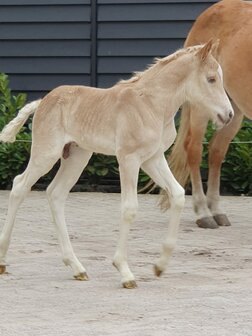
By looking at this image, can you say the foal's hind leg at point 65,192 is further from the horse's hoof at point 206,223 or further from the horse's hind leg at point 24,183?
the horse's hoof at point 206,223

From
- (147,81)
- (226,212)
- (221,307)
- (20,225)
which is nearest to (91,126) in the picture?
(147,81)

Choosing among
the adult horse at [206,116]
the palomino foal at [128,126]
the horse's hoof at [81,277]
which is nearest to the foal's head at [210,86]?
the palomino foal at [128,126]

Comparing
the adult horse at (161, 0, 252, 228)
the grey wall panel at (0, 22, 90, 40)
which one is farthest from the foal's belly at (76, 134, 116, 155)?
the grey wall panel at (0, 22, 90, 40)

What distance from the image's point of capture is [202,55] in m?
6.55

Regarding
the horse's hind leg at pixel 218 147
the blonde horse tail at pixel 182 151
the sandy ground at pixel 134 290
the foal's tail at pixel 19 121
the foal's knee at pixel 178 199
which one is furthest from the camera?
the horse's hind leg at pixel 218 147

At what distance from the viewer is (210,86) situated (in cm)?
658

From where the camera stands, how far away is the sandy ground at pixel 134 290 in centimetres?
556

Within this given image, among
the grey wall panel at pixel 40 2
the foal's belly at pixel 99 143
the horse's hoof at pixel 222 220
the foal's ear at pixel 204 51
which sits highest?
the foal's ear at pixel 204 51

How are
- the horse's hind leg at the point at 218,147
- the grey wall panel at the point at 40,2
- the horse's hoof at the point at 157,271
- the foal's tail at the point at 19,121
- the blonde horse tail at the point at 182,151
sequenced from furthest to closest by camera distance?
1. the grey wall panel at the point at 40,2
2. the horse's hind leg at the point at 218,147
3. the blonde horse tail at the point at 182,151
4. the foal's tail at the point at 19,121
5. the horse's hoof at the point at 157,271

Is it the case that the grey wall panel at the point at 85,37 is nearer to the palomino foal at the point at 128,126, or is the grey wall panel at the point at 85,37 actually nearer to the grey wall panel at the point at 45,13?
the grey wall panel at the point at 45,13

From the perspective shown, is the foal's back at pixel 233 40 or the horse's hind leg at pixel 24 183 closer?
the horse's hind leg at pixel 24 183

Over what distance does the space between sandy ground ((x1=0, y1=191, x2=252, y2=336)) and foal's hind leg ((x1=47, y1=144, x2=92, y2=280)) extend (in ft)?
0.56

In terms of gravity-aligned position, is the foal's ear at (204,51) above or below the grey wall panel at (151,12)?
above

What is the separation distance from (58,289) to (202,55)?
66.4 inches
